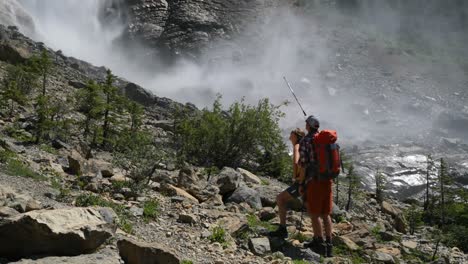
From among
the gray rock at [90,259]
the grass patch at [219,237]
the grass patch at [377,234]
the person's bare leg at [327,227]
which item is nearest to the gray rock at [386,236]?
the grass patch at [377,234]

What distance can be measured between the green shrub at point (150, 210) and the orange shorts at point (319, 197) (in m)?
2.21

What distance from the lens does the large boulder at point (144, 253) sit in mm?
4330

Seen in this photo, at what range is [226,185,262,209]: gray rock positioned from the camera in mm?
8695

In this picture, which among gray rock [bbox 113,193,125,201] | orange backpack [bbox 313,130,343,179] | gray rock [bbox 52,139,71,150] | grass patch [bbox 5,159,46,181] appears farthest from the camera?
gray rock [bbox 52,139,71,150]

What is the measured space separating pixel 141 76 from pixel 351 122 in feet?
90.4

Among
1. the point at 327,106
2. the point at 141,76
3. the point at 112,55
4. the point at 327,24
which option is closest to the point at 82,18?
the point at 112,55

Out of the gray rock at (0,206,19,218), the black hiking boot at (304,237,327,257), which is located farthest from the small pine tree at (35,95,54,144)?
the black hiking boot at (304,237,327,257)

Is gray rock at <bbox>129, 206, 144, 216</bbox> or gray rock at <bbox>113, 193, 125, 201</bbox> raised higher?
gray rock at <bbox>113, 193, 125, 201</bbox>

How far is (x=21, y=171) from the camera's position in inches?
292

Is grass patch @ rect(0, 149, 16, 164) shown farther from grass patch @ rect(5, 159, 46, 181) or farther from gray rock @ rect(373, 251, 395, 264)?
gray rock @ rect(373, 251, 395, 264)

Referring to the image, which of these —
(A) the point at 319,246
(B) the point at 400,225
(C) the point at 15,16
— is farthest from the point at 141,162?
(C) the point at 15,16

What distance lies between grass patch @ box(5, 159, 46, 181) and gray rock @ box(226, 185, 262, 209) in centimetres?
338

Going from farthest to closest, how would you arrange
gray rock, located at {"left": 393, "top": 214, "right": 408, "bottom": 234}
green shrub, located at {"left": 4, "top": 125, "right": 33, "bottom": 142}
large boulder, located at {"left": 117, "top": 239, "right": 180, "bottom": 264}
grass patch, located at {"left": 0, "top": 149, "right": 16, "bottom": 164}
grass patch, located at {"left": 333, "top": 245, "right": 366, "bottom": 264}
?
gray rock, located at {"left": 393, "top": 214, "right": 408, "bottom": 234}
green shrub, located at {"left": 4, "top": 125, "right": 33, "bottom": 142}
grass patch, located at {"left": 0, "top": 149, "right": 16, "bottom": 164}
grass patch, located at {"left": 333, "top": 245, "right": 366, "bottom": 264}
large boulder, located at {"left": 117, "top": 239, "right": 180, "bottom": 264}

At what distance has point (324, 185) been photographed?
6.46 m
